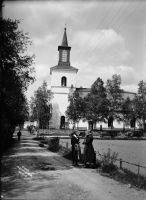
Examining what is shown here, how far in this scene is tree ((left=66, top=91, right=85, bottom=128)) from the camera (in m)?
47.1

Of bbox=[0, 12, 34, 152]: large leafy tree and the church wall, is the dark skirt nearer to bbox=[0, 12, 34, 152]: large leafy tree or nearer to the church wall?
bbox=[0, 12, 34, 152]: large leafy tree

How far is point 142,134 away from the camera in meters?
43.5

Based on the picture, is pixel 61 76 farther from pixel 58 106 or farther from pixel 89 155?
pixel 89 155

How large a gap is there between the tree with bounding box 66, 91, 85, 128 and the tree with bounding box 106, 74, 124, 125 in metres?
6.17

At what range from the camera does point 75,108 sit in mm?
47000

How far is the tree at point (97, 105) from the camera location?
45.9 meters

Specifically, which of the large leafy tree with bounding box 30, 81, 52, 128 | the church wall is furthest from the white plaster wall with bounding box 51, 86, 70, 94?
the large leafy tree with bounding box 30, 81, 52, 128

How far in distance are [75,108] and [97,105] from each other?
4.73 meters

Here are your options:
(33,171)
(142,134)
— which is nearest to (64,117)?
(142,134)

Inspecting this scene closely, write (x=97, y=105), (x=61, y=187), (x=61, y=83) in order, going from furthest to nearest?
(x=61, y=83) → (x=97, y=105) → (x=61, y=187)

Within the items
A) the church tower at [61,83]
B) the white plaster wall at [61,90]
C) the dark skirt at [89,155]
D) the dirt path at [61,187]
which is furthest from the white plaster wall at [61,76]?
the dirt path at [61,187]

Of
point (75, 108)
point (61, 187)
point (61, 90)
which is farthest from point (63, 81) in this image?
point (61, 187)

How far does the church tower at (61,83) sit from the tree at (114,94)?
8548 mm

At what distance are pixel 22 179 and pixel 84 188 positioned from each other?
7.24 feet
